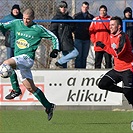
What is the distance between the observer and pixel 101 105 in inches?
591

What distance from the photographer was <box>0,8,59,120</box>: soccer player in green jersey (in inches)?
472

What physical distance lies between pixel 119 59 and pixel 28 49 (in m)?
1.79

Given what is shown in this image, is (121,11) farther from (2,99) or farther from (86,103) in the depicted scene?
(2,99)

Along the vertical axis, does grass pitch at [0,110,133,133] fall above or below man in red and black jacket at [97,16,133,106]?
below

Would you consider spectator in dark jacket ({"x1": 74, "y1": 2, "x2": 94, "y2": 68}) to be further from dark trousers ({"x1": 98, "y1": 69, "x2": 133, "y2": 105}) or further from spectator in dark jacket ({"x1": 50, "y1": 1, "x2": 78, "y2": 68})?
dark trousers ({"x1": 98, "y1": 69, "x2": 133, "y2": 105})

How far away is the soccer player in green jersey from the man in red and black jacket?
3.83ft

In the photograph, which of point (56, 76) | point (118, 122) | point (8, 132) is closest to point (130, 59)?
point (118, 122)

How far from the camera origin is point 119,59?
37.4 ft

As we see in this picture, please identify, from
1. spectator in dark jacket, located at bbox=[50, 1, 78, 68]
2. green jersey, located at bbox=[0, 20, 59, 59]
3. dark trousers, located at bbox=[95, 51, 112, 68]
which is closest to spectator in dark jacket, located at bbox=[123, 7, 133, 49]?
dark trousers, located at bbox=[95, 51, 112, 68]

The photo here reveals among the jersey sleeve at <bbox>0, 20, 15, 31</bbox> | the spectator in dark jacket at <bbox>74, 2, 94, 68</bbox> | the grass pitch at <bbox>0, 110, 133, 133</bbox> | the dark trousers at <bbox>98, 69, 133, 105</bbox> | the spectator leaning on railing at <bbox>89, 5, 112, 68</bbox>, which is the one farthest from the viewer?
the spectator in dark jacket at <bbox>74, 2, 94, 68</bbox>

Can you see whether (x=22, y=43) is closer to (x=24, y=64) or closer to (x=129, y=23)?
(x=24, y=64)

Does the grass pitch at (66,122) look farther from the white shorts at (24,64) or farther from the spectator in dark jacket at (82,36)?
the spectator in dark jacket at (82,36)

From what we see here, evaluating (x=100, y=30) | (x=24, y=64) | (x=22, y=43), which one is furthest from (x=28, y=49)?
(x=100, y=30)

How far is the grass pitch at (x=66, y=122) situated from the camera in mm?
10992
